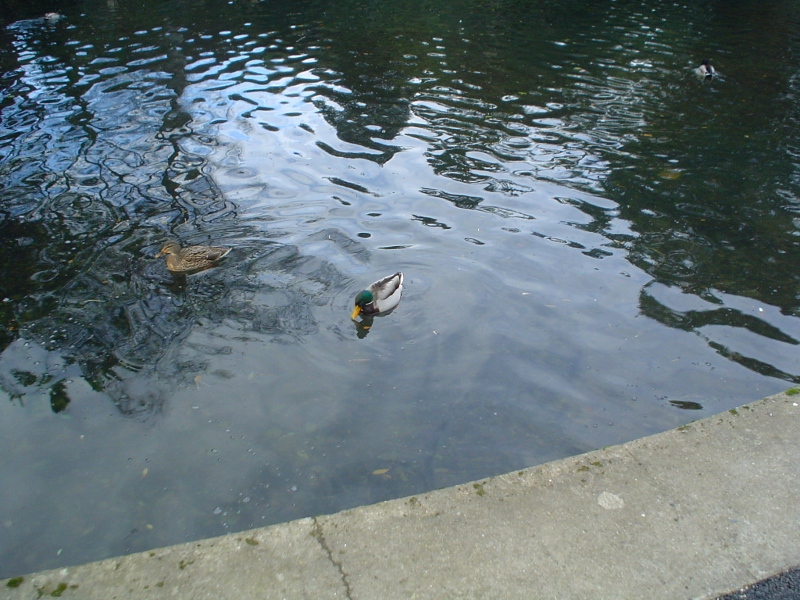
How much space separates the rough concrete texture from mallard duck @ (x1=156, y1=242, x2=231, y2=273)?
12.8ft

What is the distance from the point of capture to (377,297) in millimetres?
6062

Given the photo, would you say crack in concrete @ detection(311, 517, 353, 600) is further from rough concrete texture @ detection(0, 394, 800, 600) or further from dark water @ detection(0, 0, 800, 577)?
dark water @ detection(0, 0, 800, 577)

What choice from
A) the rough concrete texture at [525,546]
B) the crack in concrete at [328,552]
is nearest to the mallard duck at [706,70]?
the rough concrete texture at [525,546]

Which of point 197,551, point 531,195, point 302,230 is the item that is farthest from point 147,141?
point 197,551

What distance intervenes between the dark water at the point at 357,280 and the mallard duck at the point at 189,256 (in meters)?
0.14

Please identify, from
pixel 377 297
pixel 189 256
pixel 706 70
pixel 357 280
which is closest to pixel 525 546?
pixel 377 297

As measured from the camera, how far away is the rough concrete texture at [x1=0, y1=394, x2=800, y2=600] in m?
3.07

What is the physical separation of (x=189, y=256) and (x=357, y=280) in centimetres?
187

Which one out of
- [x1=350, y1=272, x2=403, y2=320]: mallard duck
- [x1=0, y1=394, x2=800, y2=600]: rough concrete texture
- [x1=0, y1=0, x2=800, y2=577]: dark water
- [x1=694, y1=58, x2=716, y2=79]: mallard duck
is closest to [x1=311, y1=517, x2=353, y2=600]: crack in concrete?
[x1=0, y1=394, x2=800, y2=600]: rough concrete texture

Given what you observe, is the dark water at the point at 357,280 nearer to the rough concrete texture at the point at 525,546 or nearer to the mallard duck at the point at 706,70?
the mallard duck at the point at 706,70

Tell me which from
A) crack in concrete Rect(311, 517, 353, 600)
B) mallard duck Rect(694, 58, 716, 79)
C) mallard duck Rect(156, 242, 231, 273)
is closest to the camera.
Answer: crack in concrete Rect(311, 517, 353, 600)

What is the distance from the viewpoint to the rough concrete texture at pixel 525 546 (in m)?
3.07

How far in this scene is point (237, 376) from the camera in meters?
5.45

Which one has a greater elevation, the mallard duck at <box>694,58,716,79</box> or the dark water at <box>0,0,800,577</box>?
the mallard duck at <box>694,58,716,79</box>
